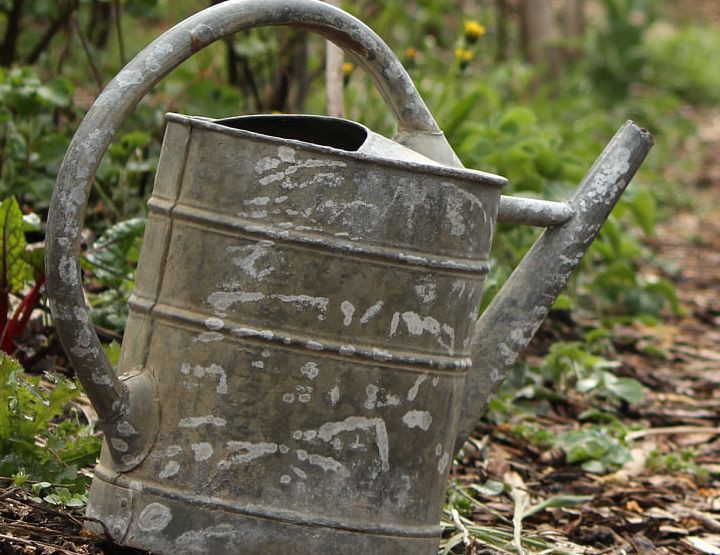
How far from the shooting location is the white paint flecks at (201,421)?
1349 millimetres

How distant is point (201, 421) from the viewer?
1353 millimetres

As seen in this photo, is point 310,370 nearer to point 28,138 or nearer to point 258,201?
point 258,201

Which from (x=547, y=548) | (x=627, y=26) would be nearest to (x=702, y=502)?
(x=547, y=548)

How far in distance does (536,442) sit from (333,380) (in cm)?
112

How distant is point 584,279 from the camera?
12.5 ft

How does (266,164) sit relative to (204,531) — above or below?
above

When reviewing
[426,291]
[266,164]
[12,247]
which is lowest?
[12,247]

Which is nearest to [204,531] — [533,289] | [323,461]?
[323,461]

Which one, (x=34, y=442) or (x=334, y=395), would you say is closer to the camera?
(x=334, y=395)

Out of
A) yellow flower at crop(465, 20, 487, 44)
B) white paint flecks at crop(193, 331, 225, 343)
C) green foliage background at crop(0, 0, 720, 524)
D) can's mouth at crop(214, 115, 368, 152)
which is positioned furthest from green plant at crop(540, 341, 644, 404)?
white paint flecks at crop(193, 331, 225, 343)

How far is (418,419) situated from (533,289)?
350mm

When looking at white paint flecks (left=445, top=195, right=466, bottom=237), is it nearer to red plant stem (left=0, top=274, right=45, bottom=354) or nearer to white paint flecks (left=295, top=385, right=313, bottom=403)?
white paint flecks (left=295, top=385, right=313, bottom=403)

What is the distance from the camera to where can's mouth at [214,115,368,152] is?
153cm

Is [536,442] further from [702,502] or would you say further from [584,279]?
[584,279]
